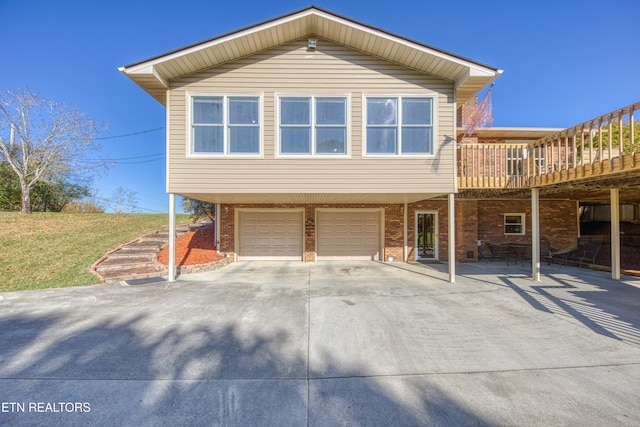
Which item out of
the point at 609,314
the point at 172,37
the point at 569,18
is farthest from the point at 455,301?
the point at 172,37

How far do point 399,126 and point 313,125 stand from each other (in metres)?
2.24

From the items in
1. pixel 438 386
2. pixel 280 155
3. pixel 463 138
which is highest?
pixel 463 138

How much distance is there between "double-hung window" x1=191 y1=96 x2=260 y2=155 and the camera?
7.07 metres

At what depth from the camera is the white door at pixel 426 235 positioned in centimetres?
1085

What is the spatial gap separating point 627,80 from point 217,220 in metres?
25.1

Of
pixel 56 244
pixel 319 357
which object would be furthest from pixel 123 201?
pixel 319 357

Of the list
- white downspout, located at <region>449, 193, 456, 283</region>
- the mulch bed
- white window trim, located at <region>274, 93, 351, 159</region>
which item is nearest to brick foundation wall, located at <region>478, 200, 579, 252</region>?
white downspout, located at <region>449, 193, 456, 283</region>

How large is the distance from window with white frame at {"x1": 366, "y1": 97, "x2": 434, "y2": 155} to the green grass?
795 cm

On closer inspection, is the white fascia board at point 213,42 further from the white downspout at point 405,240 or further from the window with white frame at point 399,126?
the white downspout at point 405,240

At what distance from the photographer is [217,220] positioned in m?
10.4

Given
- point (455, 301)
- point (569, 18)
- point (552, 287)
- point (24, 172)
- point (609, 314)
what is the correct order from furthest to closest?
point (24, 172), point (569, 18), point (552, 287), point (455, 301), point (609, 314)

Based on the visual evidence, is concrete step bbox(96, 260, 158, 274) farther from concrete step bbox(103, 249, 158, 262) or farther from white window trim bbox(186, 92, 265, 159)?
white window trim bbox(186, 92, 265, 159)

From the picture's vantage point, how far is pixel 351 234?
10.7m

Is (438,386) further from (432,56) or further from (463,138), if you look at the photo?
(463,138)
